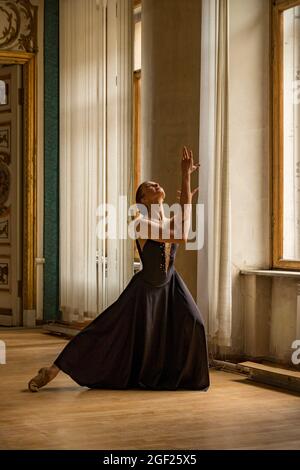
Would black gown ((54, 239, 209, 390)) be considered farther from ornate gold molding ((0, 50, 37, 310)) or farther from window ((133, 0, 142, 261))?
ornate gold molding ((0, 50, 37, 310))

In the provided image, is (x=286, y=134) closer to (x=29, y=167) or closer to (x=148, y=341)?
(x=148, y=341)

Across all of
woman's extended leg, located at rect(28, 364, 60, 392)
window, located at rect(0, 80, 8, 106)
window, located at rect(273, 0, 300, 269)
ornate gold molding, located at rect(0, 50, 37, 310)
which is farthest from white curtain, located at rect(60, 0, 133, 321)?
woman's extended leg, located at rect(28, 364, 60, 392)

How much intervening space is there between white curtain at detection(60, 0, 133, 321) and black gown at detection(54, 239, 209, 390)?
2.25 m

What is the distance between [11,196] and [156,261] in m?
4.23

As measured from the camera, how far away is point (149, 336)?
5336mm

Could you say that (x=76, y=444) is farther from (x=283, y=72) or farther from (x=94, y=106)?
(x=94, y=106)

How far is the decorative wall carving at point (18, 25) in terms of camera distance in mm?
9031

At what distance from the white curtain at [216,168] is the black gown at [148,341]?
819mm

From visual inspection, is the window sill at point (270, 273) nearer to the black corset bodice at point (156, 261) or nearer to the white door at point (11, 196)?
the black corset bodice at point (156, 261)

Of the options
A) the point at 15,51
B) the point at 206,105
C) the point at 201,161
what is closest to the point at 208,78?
the point at 206,105

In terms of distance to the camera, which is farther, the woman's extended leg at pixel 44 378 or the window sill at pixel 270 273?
the window sill at pixel 270 273

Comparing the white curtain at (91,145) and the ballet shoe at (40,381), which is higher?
the white curtain at (91,145)

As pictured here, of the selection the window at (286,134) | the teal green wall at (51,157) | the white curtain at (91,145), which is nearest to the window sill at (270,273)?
the window at (286,134)

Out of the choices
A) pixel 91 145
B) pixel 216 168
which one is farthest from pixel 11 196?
pixel 216 168
